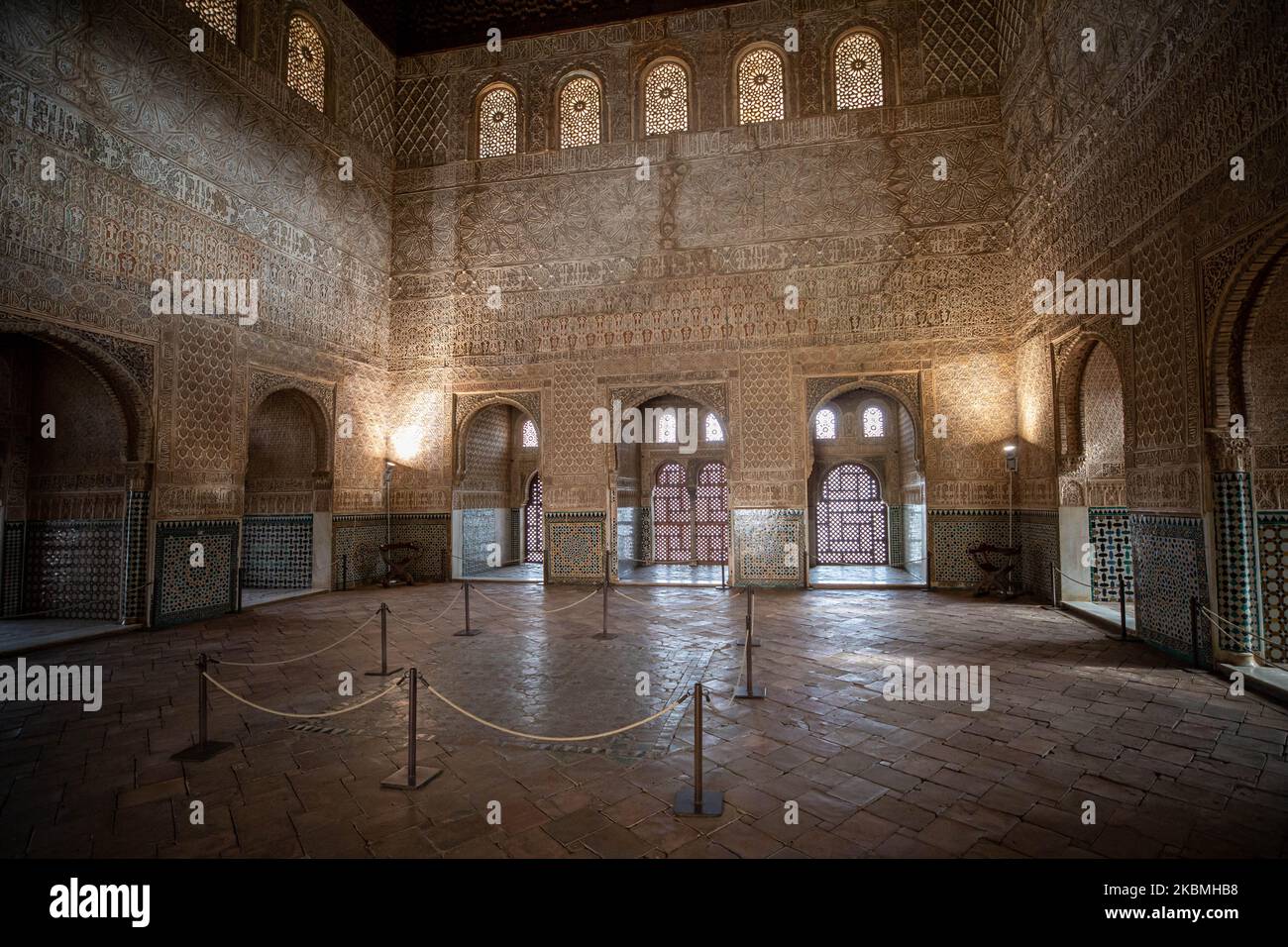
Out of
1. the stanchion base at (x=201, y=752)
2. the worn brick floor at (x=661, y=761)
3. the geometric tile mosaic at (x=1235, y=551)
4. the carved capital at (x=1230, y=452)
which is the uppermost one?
the carved capital at (x=1230, y=452)

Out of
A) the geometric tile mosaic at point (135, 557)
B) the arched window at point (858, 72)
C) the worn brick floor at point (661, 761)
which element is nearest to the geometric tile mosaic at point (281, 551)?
the geometric tile mosaic at point (135, 557)

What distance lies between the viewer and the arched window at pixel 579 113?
503 inches

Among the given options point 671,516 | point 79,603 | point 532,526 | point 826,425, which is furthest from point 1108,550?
point 79,603

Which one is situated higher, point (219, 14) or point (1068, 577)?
point (219, 14)

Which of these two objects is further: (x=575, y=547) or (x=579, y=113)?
(x=579, y=113)

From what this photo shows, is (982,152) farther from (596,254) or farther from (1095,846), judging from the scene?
(1095,846)

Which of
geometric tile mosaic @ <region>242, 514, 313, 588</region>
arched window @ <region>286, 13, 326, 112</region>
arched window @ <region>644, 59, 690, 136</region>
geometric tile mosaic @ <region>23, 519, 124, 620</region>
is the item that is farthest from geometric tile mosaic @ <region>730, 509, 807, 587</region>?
arched window @ <region>286, 13, 326, 112</region>

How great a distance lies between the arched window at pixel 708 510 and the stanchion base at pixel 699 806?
42.5 feet

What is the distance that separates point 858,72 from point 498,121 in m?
7.05

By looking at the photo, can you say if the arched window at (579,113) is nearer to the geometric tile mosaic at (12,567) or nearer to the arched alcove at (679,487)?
the arched alcove at (679,487)

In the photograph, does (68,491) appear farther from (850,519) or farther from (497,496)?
(850,519)

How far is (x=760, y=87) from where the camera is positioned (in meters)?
12.2

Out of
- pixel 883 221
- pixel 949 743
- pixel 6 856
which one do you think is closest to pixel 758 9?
→ pixel 883 221
